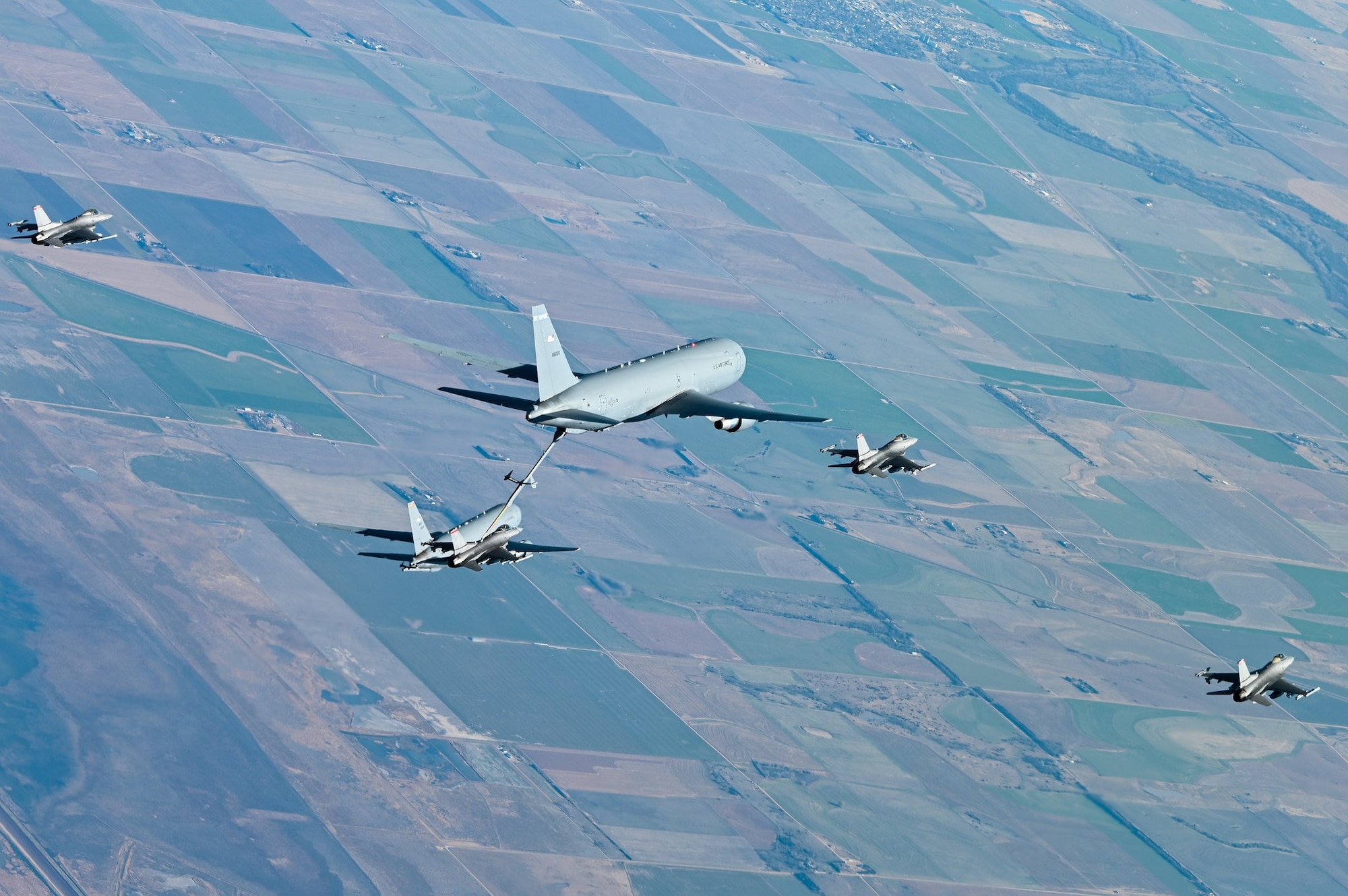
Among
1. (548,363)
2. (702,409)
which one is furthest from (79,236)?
(702,409)

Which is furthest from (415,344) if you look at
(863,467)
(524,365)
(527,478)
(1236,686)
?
(1236,686)

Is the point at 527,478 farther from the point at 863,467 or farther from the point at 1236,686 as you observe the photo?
the point at 1236,686

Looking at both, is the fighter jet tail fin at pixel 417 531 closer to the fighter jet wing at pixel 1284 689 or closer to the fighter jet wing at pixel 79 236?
the fighter jet wing at pixel 79 236

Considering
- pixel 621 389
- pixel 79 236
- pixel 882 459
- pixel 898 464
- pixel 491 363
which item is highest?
pixel 79 236

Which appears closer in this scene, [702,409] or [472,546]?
[472,546]

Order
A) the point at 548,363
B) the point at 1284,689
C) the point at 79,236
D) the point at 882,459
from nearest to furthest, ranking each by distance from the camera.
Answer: the point at 79,236 → the point at 1284,689 → the point at 882,459 → the point at 548,363

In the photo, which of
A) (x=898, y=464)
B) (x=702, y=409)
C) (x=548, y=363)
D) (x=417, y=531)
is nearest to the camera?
(x=898, y=464)

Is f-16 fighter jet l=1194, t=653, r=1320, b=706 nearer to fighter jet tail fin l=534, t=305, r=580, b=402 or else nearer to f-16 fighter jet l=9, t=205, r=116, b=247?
fighter jet tail fin l=534, t=305, r=580, b=402

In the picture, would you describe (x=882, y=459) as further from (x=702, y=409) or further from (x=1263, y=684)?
(x=1263, y=684)
